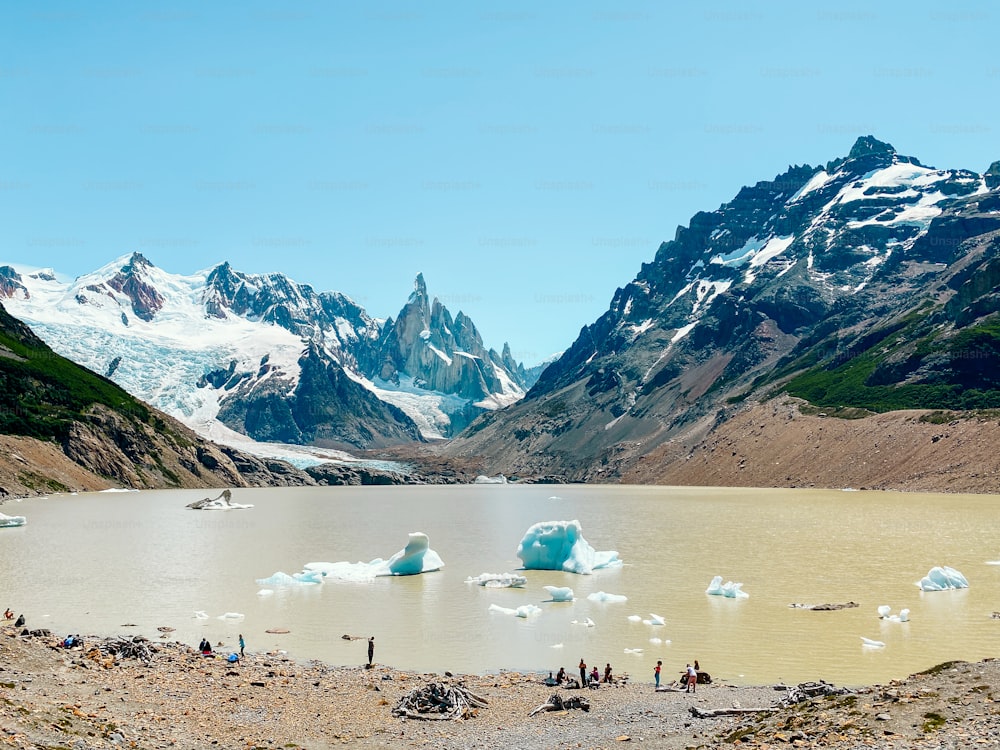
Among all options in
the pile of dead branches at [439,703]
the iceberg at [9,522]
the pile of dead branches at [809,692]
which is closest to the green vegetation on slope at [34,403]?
the iceberg at [9,522]

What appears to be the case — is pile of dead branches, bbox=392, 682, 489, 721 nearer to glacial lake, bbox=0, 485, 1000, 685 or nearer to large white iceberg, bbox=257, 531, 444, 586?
glacial lake, bbox=0, 485, 1000, 685

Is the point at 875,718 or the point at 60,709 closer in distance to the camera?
the point at 875,718

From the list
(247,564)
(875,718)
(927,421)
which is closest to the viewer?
(875,718)

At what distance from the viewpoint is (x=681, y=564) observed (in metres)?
69.6

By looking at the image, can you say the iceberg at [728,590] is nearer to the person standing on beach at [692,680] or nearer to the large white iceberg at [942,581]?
the large white iceberg at [942,581]

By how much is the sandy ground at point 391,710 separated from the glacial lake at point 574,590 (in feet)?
14.3

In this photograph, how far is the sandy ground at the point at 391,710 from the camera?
22.5 m

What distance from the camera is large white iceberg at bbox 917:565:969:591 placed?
2103 inches

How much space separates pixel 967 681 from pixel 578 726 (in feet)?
41.7

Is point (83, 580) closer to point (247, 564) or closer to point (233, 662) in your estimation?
point (247, 564)

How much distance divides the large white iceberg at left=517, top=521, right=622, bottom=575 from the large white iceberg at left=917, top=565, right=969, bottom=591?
2420cm

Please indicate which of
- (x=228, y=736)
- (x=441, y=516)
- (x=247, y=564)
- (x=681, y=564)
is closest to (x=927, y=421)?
(x=441, y=516)

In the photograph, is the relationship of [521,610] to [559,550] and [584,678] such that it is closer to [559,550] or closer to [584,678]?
[584,678]

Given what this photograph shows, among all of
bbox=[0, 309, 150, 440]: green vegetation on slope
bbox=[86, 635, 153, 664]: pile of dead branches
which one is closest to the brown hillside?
bbox=[86, 635, 153, 664]: pile of dead branches
